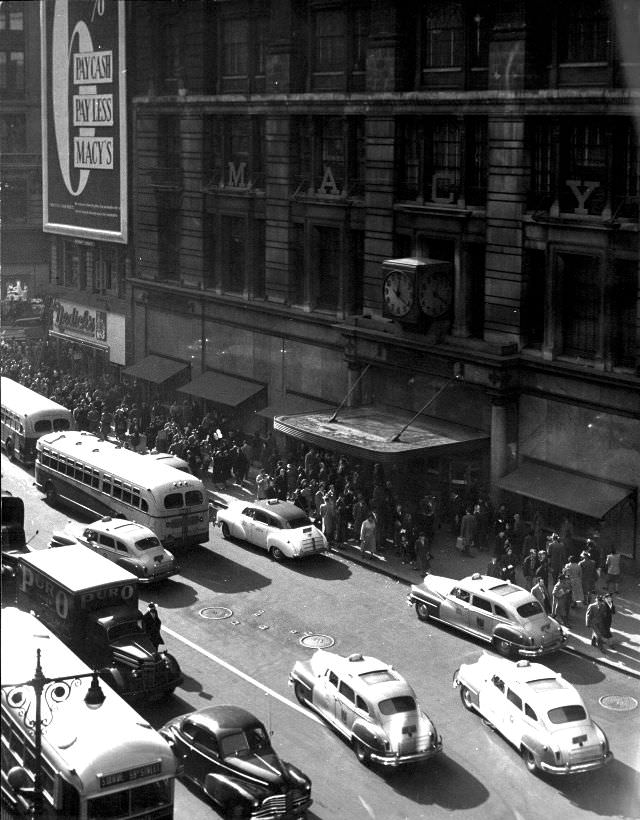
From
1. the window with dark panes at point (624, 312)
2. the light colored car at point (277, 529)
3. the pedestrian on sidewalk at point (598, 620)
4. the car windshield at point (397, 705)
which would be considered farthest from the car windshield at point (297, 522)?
the car windshield at point (397, 705)

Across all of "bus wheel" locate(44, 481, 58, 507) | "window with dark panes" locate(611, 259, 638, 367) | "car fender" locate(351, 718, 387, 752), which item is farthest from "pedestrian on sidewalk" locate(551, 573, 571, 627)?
"bus wheel" locate(44, 481, 58, 507)

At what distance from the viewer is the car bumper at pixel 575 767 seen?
19.1 meters

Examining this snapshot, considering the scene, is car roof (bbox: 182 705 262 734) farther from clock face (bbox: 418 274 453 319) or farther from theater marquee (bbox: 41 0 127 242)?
clock face (bbox: 418 274 453 319)

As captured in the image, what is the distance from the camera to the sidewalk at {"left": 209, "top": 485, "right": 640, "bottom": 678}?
24.2 meters

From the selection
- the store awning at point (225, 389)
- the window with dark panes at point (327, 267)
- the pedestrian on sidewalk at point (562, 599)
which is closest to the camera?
the pedestrian on sidewalk at point (562, 599)

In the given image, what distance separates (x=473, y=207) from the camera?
1227 inches

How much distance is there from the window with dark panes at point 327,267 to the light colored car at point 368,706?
50.8 feet

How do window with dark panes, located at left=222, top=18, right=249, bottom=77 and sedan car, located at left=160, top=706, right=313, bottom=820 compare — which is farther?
window with dark panes, located at left=222, top=18, right=249, bottom=77

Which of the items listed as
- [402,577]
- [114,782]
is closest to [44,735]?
[114,782]

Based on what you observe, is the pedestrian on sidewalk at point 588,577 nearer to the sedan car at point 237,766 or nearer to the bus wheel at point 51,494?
the sedan car at point 237,766

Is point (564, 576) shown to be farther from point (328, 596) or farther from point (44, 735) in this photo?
point (44, 735)

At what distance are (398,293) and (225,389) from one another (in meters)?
6.71

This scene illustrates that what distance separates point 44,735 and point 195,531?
13666mm

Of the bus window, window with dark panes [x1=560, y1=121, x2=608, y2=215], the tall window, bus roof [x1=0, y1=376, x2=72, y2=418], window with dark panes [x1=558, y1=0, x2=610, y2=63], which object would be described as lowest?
the bus window
